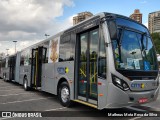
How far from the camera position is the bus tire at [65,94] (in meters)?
8.22

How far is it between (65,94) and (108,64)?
3112 millimetres

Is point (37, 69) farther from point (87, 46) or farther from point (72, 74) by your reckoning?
point (87, 46)

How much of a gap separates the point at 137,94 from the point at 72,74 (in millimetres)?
2651

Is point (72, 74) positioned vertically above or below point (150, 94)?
above

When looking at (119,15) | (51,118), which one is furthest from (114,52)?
(51,118)

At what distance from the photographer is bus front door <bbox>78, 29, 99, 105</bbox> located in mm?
6703

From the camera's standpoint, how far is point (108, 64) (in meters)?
5.88

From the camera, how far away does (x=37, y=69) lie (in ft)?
39.6

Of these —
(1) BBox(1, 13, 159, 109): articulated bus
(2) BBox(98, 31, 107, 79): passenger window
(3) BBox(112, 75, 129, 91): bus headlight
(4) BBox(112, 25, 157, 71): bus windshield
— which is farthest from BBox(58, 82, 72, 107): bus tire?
(4) BBox(112, 25, 157, 71): bus windshield

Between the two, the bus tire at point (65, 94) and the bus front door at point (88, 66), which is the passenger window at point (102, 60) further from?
the bus tire at point (65, 94)

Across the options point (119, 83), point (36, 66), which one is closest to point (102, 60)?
point (119, 83)

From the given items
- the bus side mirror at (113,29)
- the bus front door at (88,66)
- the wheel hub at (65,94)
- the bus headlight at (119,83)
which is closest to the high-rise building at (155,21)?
the wheel hub at (65,94)

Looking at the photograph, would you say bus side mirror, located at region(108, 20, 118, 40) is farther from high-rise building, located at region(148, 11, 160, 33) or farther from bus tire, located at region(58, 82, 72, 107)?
high-rise building, located at region(148, 11, 160, 33)

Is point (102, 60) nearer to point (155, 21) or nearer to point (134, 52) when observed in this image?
point (134, 52)
